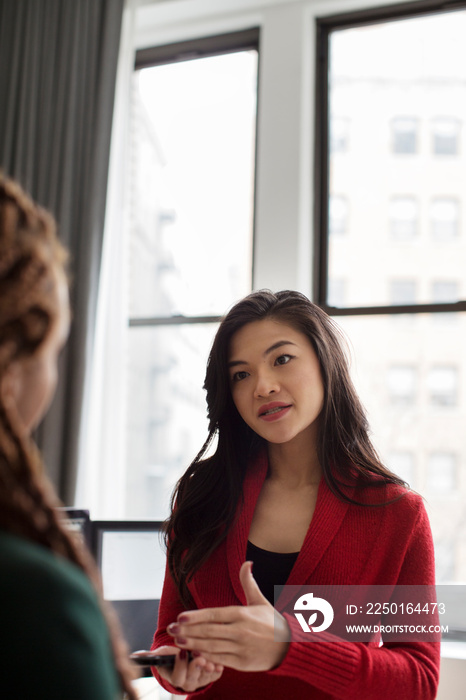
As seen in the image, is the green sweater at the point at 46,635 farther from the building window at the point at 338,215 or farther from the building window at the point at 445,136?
the building window at the point at 445,136

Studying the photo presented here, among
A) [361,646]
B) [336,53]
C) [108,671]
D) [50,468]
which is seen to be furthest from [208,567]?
[336,53]

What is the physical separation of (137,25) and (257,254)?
1300 millimetres

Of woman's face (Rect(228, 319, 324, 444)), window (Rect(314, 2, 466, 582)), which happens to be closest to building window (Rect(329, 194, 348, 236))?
window (Rect(314, 2, 466, 582))

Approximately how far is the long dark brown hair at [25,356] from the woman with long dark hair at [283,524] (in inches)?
23.9

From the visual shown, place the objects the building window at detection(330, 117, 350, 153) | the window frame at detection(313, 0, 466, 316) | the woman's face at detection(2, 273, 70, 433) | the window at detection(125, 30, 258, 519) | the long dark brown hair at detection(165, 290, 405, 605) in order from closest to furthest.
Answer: the woman's face at detection(2, 273, 70, 433)
the long dark brown hair at detection(165, 290, 405, 605)
the window frame at detection(313, 0, 466, 316)
the building window at detection(330, 117, 350, 153)
the window at detection(125, 30, 258, 519)

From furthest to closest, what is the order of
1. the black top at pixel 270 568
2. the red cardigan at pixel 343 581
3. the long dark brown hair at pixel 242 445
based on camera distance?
the long dark brown hair at pixel 242 445, the black top at pixel 270 568, the red cardigan at pixel 343 581

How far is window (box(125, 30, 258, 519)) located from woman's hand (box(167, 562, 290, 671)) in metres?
1.69

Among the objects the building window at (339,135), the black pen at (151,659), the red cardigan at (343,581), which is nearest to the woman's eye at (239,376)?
the red cardigan at (343,581)

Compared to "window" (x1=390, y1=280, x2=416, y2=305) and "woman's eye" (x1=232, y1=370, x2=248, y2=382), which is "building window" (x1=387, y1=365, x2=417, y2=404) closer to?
"window" (x1=390, y1=280, x2=416, y2=305)

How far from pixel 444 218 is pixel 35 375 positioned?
7.57 feet

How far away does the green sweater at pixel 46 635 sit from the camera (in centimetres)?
44

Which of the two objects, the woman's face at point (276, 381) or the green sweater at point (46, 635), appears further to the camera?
the woman's face at point (276, 381)

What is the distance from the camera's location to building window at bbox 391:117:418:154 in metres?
2.65

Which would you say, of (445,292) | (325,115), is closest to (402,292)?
(445,292)
